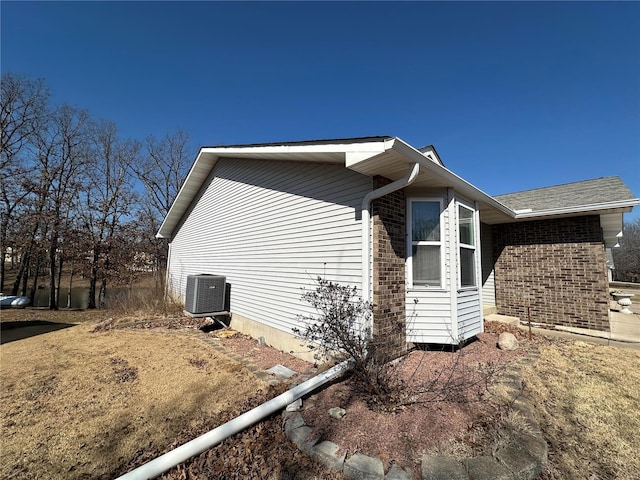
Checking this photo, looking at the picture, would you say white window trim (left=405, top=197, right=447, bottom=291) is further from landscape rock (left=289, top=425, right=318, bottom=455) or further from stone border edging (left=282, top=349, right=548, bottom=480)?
landscape rock (left=289, top=425, right=318, bottom=455)

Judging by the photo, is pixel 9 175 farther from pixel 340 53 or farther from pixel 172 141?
pixel 340 53

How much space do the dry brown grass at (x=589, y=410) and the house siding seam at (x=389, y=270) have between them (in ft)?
5.80

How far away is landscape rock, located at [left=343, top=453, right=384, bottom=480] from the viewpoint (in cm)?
209

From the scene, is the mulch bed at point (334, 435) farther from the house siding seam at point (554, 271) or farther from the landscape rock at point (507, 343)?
the house siding seam at point (554, 271)

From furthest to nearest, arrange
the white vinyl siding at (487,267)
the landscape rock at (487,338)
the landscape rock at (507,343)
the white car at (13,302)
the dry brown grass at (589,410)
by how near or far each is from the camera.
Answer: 1. the white car at (13,302)
2. the white vinyl siding at (487,267)
3. the landscape rock at (487,338)
4. the landscape rock at (507,343)
5. the dry brown grass at (589,410)

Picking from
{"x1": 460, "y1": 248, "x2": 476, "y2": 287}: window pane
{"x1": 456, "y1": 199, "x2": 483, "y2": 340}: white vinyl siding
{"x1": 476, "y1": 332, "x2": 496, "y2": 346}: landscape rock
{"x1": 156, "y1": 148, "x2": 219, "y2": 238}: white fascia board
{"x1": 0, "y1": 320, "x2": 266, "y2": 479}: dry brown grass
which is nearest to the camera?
{"x1": 0, "y1": 320, "x2": 266, "y2": 479}: dry brown grass

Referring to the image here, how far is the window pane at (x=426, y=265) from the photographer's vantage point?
16.2 feet

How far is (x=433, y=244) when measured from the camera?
497cm

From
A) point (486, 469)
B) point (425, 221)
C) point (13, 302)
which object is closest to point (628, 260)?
point (425, 221)

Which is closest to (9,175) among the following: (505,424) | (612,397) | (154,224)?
(154,224)

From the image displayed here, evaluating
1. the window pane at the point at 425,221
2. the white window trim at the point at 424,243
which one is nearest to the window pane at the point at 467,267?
the white window trim at the point at 424,243

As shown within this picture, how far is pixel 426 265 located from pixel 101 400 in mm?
5090

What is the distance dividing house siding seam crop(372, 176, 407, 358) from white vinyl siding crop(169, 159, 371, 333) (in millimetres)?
293

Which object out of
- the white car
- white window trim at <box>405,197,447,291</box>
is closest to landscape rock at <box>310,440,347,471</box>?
white window trim at <box>405,197,447,291</box>
